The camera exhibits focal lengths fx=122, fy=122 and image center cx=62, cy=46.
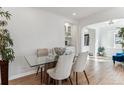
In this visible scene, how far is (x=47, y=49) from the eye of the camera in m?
4.45

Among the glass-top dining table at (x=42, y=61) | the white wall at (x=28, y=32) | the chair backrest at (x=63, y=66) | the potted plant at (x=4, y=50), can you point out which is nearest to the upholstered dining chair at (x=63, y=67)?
the chair backrest at (x=63, y=66)

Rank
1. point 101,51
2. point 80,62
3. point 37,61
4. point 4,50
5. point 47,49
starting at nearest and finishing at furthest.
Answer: point 4,50 → point 37,61 → point 80,62 → point 47,49 → point 101,51

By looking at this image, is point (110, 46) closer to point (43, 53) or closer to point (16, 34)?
point (43, 53)

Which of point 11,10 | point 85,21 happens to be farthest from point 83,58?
point 85,21

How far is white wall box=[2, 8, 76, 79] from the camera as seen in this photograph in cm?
372

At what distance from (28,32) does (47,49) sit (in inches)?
35.4

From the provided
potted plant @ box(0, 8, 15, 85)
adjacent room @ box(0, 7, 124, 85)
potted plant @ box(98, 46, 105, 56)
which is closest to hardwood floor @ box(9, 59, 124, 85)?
adjacent room @ box(0, 7, 124, 85)

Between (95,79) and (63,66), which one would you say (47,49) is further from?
(63,66)

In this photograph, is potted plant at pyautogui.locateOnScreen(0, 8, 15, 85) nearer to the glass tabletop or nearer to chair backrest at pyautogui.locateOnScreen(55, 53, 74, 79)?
the glass tabletop

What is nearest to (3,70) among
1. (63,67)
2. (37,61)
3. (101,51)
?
(37,61)

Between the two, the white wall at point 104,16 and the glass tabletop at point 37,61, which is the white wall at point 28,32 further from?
the white wall at point 104,16

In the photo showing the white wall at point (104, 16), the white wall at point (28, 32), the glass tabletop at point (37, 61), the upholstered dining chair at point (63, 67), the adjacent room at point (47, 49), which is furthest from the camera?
the white wall at point (104, 16)

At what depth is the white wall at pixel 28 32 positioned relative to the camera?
12.2 ft
